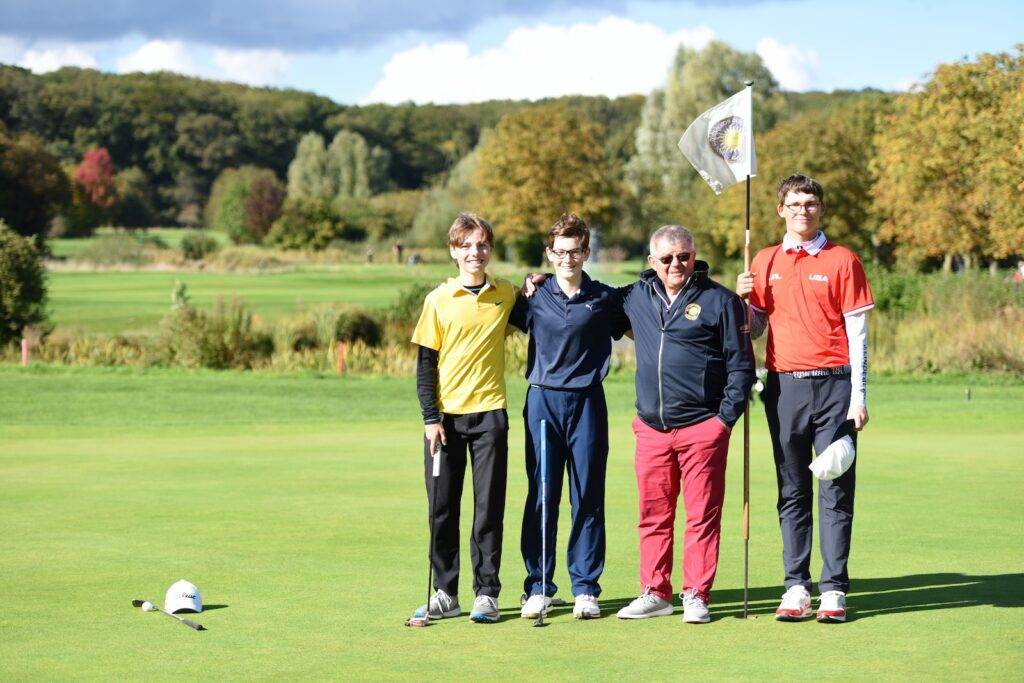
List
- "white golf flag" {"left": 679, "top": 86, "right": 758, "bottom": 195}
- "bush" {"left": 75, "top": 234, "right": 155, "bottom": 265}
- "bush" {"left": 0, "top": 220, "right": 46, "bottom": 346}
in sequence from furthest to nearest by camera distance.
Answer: "bush" {"left": 75, "top": 234, "right": 155, "bottom": 265}
"bush" {"left": 0, "top": 220, "right": 46, "bottom": 346}
"white golf flag" {"left": 679, "top": 86, "right": 758, "bottom": 195}

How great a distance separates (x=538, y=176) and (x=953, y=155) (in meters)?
28.1

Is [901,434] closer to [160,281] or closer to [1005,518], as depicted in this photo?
[1005,518]

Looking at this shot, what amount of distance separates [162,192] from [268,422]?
9815 cm

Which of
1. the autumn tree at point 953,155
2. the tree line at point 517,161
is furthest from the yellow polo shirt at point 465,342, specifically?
the autumn tree at point 953,155

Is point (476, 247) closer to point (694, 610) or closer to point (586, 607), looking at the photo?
point (586, 607)

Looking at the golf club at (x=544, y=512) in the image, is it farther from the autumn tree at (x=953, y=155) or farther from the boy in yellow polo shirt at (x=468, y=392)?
the autumn tree at (x=953, y=155)

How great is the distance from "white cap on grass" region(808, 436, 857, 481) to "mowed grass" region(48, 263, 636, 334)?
2799 centimetres

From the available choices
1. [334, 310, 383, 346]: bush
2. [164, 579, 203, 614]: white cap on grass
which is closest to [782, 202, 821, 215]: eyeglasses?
[164, 579, 203, 614]: white cap on grass

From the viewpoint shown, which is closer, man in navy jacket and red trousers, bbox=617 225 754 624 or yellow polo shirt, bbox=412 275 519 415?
man in navy jacket and red trousers, bbox=617 225 754 624

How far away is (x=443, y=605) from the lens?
6.46 metres

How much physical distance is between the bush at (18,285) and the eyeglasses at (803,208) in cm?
2131

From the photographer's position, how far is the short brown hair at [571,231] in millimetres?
6488

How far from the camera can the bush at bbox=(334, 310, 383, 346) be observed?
→ 2784 centimetres

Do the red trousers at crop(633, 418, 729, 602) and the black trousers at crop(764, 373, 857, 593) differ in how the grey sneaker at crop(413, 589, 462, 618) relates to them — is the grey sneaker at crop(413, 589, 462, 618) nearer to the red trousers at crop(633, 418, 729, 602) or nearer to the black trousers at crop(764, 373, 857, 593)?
the red trousers at crop(633, 418, 729, 602)
